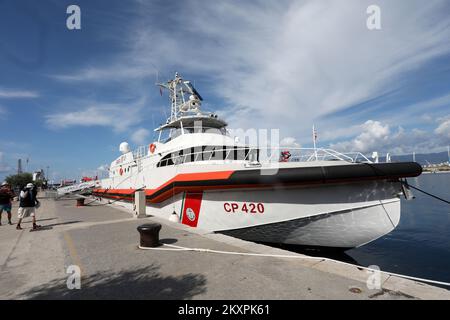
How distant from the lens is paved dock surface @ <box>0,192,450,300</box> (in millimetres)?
3182

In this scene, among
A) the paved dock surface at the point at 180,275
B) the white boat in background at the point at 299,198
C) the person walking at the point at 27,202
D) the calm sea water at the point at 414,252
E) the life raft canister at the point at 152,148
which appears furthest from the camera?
the life raft canister at the point at 152,148

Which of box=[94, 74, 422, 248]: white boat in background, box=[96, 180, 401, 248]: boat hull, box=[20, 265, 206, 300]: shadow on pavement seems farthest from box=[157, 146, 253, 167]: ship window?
box=[20, 265, 206, 300]: shadow on pavement

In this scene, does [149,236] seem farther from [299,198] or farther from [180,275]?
[299,198]

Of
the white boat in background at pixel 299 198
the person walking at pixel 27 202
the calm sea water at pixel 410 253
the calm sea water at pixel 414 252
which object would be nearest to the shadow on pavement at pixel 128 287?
the white boat in background at pixel 299 198

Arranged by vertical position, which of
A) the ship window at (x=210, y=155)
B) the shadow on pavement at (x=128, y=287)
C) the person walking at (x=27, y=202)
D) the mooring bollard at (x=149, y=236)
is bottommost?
the shadow on pavement at (x=128, y=287)

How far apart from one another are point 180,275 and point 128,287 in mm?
750

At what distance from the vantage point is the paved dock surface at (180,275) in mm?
3182

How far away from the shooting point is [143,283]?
3615mm

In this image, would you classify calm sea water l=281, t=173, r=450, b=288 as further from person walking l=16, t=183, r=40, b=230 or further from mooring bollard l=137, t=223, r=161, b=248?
person walking l=16, t=183, r=40, b=230

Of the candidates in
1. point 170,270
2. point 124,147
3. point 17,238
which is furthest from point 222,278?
point 124,147

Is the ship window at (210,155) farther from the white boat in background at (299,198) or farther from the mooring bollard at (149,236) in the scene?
the mooring bollard at (149,236)

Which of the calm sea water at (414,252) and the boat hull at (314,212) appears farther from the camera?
the calm sea water at (414,252)

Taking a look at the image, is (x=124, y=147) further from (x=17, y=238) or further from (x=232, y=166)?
(x=232, y=166)

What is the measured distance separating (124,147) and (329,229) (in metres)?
16.0
